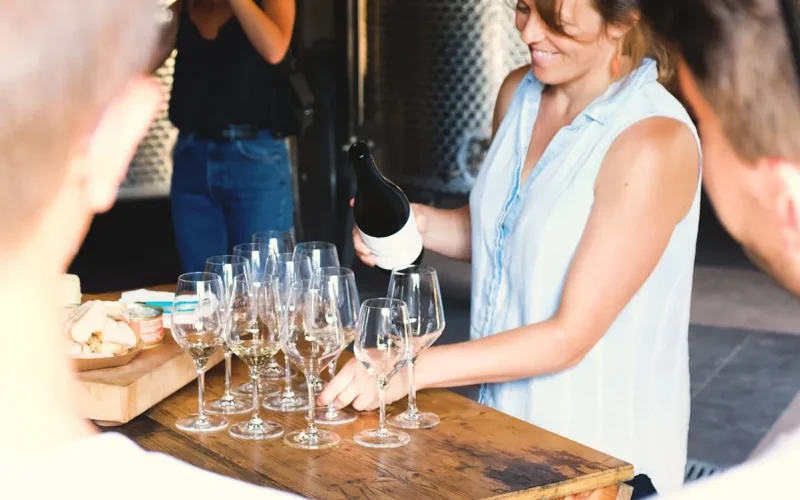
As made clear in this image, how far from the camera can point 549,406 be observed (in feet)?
4.79

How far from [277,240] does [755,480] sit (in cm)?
118

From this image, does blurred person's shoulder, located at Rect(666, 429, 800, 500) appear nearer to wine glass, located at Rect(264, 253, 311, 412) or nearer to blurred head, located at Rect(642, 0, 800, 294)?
blurred head, located at Rect(642, 0, 800, 294)

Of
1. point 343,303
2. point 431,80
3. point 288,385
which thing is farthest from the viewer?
point 431,80

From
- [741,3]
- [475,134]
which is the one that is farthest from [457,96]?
[741,3]

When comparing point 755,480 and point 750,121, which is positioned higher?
point 750,121

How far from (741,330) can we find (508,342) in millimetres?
2773

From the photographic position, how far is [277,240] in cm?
155

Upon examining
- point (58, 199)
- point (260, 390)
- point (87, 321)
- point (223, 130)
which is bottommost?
point (260, 390)

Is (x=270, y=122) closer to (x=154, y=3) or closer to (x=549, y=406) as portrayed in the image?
(x=549, y=406)

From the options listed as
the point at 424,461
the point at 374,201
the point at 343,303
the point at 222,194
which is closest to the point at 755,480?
the point at 424,461

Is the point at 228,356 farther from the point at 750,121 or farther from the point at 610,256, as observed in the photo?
the point at 750,121

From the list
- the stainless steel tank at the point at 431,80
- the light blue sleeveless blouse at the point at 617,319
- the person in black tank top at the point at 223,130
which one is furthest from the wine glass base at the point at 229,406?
the stainless steel tank at the point at 431,80

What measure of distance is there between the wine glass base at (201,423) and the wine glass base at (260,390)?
10 centimetres

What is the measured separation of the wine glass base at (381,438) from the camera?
1.12m
